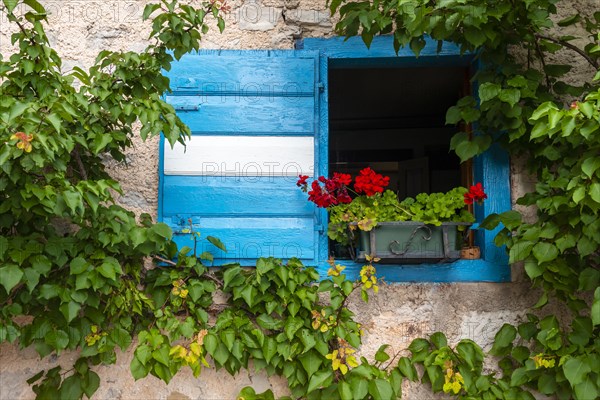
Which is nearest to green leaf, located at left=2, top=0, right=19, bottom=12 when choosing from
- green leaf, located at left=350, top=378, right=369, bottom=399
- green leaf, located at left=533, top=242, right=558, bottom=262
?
green leaf, located at left=350, top=378, right=369, bottom=399

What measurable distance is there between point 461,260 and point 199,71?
153cm

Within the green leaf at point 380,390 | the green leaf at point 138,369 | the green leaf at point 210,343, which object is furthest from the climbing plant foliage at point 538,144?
the green leaf at point 138,369

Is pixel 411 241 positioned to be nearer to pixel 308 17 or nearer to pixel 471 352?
pixel 471 352

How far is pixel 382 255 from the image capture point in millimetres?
2781

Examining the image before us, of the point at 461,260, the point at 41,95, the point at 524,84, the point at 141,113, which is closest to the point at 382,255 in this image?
the point at 461,260

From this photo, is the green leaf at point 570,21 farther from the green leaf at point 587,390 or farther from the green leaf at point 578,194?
the green leaf at point 587,390

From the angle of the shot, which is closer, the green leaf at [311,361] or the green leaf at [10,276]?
the green leaf at [10,276]

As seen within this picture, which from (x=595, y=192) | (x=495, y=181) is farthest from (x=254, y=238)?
(x=595, y=192)

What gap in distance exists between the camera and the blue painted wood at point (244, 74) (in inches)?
119

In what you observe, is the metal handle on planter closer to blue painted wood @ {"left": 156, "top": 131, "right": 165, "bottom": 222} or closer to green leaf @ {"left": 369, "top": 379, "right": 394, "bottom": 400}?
green leaf @ {"left": 369, "top": 379, "right": 394, "bottom": 400}

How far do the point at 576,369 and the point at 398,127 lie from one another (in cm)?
412

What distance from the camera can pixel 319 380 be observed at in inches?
107

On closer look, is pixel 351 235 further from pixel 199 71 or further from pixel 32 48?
pixel 32 48

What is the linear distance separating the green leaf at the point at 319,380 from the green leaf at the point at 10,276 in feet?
4.09
